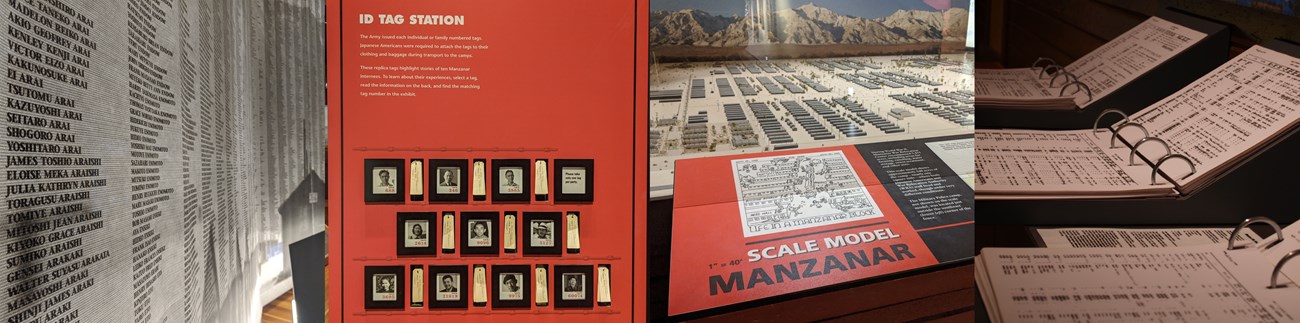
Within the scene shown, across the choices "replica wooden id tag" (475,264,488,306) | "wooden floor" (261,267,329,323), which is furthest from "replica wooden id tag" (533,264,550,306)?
"wooden floor" (261,267,329,323)

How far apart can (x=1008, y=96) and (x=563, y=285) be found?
41.6 inches

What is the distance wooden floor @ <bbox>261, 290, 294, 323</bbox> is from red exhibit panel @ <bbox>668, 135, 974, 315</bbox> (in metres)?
0.87

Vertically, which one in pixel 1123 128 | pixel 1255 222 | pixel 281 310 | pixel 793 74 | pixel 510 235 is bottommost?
pixel 281 310

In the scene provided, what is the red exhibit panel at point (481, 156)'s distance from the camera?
172 cm

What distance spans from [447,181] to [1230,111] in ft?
4.62

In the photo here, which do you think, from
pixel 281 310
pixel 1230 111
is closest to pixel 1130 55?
pixel 1230 111

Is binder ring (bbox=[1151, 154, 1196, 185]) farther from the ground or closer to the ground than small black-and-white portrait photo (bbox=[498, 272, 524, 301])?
farther from the ground

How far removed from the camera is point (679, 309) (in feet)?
5.72

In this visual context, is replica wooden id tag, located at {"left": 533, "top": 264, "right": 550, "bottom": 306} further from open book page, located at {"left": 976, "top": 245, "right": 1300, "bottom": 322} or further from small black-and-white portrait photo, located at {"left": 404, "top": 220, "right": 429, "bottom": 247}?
open book page, located at {"left": 976, "top": 245, "right": 1300, "bottom": 322}

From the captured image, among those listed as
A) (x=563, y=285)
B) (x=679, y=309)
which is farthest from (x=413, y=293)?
(x=679, y=309)

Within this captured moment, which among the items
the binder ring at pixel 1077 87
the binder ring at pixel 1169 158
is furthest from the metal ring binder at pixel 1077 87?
the binder ring at pixel 1169 158

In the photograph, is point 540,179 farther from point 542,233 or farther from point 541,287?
point 541,287

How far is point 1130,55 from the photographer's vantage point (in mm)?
1013

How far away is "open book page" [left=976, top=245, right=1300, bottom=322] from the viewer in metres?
0.91
